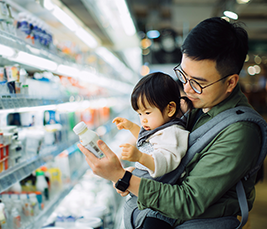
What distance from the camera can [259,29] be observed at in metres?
9.83

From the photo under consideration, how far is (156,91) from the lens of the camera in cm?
123

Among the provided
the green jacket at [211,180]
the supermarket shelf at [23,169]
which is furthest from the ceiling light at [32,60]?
the green jacket at [211,180]

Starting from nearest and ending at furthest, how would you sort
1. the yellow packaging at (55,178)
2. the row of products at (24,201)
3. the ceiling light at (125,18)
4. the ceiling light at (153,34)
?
the row of products at (24,201), the yellow packaging at (55,178), the ceiling light at (125,18), the ceiling light at (153,34)

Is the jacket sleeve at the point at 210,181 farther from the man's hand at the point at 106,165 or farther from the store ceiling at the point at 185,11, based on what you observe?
the store ceiling at the point at 185,11

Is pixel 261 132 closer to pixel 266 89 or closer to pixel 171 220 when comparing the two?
pixel 171 220

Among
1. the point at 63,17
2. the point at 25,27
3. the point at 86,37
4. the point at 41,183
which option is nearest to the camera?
the point at 25,27

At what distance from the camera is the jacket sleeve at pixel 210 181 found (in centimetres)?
96

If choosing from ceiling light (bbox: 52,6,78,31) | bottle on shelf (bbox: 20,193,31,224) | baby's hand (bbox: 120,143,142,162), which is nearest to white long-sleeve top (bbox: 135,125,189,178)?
baby's hand (bbox: 120,143,142,162)

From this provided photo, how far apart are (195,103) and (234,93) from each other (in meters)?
0.19

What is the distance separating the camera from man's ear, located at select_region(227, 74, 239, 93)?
3.66ft

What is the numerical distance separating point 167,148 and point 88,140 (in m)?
0.35

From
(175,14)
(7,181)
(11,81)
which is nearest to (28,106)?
(11,81)

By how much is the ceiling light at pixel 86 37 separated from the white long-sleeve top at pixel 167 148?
198 centimetres

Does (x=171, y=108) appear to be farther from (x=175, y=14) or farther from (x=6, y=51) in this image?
(x=175, y=14)
